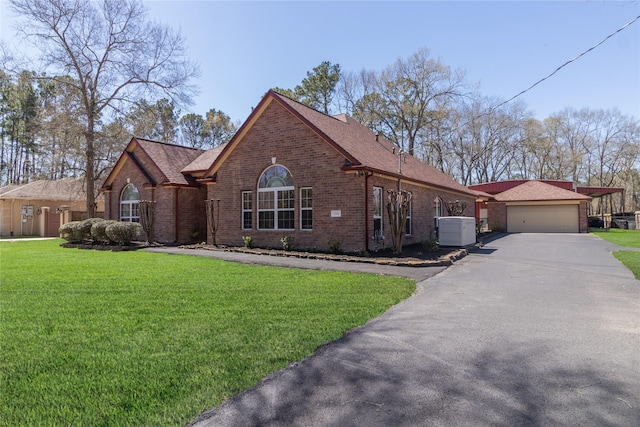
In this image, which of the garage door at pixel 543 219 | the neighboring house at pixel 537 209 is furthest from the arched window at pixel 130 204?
the garage door at pixel 543 219

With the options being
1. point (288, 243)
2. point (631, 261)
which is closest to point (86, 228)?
point (288, 243)

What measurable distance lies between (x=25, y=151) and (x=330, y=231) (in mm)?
44383

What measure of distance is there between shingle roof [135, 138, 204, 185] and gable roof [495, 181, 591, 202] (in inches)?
934

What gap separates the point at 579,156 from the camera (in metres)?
49.1

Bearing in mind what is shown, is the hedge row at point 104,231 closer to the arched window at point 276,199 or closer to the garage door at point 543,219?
the arched window at point 276,199

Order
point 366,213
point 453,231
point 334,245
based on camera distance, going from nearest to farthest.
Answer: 1. point 366,213
2. point 334,245
3. point 453,231

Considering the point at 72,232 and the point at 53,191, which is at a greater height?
the point at 53,191

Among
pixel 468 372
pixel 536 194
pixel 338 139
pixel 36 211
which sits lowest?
pixel 468 372

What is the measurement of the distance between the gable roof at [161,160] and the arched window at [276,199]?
17.8ft

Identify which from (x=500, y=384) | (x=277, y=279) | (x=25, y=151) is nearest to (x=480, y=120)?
(x=277, y=279)

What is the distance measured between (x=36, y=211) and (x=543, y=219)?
3836cm

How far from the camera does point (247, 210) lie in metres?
15.9

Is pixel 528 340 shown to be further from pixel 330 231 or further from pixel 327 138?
pixel 327 138

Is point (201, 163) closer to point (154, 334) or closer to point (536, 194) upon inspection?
point (154, 334)
